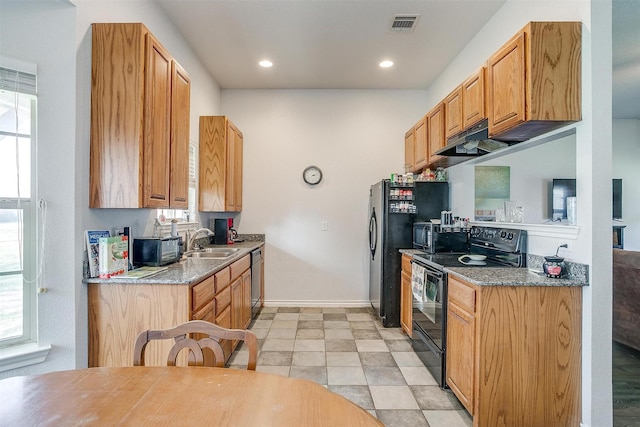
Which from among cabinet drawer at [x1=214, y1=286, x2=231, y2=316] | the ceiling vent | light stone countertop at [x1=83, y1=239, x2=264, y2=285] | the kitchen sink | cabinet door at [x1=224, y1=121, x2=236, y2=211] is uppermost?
the ceiling vent

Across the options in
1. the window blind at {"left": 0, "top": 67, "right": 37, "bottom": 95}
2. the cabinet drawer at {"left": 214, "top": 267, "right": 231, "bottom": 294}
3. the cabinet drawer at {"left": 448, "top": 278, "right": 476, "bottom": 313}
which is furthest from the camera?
the cabinet drawer at {"left": 214, "top": 267, "right": 231, "bottom": 294}

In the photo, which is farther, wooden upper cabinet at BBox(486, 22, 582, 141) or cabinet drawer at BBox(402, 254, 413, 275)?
cabinet drawer at BBox(402, 254, 413, 275)

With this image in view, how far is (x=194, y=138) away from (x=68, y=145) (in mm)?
1756

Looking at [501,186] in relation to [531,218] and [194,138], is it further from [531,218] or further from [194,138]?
[194,138]

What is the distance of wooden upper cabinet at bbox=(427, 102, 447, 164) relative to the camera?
120 inches

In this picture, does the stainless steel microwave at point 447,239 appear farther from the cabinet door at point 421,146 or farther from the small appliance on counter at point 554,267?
the small appliance on counter at point 554,267

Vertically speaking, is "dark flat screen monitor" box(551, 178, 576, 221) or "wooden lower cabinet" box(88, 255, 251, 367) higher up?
"dark flat screen monitor" box(551, 178, 576, 221)

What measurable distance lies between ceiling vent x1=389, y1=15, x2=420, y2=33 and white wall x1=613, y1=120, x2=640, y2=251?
13.6 feet

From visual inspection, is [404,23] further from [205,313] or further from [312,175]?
[205,313]

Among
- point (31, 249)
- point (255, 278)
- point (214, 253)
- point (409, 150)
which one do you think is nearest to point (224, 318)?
point (214, 253)

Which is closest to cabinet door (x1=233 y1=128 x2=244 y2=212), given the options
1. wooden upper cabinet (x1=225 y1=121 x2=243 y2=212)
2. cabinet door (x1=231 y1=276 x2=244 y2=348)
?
wooden upper cabinet (x1=225 y1=121 x2=243 y2=212)

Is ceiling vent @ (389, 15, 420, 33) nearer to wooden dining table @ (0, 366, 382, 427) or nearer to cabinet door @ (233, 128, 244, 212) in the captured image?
cabinet door @ (233, 128, 244, 212)

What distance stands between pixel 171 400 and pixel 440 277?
1.92 m

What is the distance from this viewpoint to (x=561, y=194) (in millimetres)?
2072
